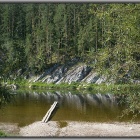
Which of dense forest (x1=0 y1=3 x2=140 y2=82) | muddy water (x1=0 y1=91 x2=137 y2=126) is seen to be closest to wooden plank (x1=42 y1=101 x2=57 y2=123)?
muddy water (x1=0 y1=91 x2=137 y2=126)

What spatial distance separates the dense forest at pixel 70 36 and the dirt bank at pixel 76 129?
1379 millimetres

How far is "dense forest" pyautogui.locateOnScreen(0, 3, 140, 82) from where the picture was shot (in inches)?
260

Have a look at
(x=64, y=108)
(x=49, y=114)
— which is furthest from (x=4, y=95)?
(x=64, y=108)

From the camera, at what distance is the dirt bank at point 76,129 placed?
8.09m

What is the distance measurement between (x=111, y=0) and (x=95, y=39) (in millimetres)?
1408

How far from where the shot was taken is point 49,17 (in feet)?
28.8

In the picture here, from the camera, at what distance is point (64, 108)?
10648mm

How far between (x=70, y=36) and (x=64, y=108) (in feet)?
8.28

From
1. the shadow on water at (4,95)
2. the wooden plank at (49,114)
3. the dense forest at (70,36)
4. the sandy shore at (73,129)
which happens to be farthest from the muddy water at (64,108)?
the shadow on water at (4,95)

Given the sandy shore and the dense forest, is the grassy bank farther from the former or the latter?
the sandy shore

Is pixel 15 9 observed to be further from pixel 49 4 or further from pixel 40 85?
pixel 40 85

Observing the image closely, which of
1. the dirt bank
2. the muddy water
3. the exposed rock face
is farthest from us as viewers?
the muddy water

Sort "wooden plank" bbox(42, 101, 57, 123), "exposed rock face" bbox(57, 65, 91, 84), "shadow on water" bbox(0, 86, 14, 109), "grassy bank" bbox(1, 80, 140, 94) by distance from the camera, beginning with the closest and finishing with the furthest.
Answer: "shadow on water" bbox(0, 86, 14, 109) → "grassy bank" bbox(1, 80, 140, 94) → "exposed rock face" bbox(57, 65, 91, 84) → "wooden plank" bbox(42, 101, 57, 123)

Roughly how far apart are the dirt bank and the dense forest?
4.52 ft
